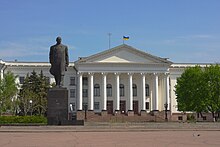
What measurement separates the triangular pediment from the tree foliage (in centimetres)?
1287

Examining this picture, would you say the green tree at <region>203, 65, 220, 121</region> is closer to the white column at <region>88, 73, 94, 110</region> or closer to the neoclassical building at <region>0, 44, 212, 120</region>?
the neoclassical building at <region>0, 44, 212, 120</region>

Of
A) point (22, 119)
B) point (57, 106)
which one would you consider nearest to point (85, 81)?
point (22, 119)

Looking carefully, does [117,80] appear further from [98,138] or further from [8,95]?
[98,138]

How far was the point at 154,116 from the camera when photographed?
72.0 metres

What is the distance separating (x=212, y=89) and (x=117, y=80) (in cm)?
2088

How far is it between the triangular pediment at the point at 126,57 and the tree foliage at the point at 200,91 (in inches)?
507

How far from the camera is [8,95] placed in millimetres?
65812

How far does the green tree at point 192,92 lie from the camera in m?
67.9

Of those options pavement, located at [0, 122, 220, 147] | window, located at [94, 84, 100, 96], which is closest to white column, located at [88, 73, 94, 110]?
window, located at [94, 84, 100, 96]

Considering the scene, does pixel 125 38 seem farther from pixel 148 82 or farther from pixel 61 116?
pixel 61 116

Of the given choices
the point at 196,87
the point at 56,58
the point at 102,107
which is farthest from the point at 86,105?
the point at 56,58

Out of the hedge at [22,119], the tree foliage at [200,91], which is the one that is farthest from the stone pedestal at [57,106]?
the tree foliage at [200,91]

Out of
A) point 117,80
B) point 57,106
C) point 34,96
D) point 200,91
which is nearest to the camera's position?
point 57,106

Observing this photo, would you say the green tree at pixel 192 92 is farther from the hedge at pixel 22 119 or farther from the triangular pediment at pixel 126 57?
the hedge at pixel 22 119
